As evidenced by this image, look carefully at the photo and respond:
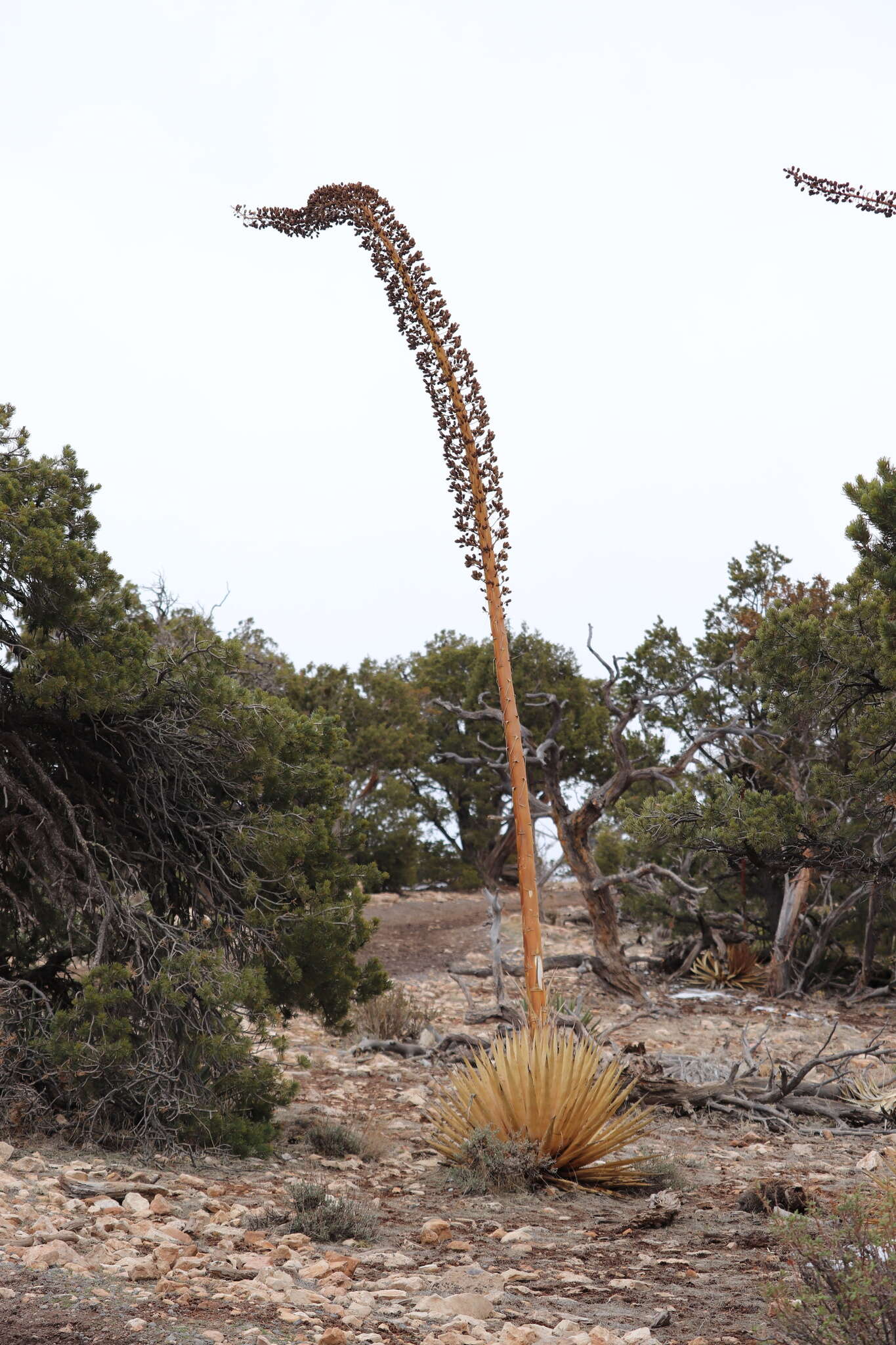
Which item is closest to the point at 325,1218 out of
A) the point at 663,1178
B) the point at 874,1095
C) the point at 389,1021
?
the point at 663,1178

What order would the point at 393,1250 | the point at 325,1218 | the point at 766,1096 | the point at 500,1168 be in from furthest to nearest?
the point at 766,1096 → the point at 500,1168 → the point at 325,1218 → the point at 393,1250

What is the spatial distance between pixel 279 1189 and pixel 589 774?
73.6ft

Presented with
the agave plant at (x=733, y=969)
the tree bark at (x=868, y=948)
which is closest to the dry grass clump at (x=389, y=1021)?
the agave plant at (x=733, y=969)

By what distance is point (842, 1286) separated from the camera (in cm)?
318

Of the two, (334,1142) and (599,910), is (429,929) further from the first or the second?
(334,1142)

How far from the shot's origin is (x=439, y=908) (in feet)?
82.7

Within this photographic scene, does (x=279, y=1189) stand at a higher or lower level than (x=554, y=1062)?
lower

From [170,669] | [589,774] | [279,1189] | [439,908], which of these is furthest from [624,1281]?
[589,774]

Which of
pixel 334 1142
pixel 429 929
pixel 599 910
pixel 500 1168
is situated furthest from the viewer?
pixel 429 929

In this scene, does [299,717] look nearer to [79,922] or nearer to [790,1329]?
[79,922]

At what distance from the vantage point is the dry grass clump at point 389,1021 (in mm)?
11344

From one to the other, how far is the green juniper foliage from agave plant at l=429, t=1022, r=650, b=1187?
4.48 ft

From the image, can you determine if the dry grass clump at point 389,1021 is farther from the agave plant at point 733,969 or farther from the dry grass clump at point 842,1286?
the dry grass clump at point 842,1286

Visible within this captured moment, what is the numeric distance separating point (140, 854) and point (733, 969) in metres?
12.2
